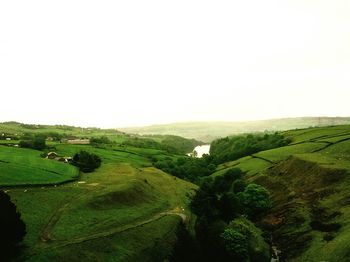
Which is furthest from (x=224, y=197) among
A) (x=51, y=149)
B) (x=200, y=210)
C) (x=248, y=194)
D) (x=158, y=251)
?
(x=51, y=149)

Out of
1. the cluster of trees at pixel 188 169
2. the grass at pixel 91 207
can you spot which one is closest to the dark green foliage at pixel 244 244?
the grass at pixel 91 207

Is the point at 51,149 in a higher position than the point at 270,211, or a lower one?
higher

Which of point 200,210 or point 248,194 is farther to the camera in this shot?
point 248,194

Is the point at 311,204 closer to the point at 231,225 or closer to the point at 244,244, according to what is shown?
the point at 231,225

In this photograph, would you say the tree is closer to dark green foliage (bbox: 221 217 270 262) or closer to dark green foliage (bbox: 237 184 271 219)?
dark green foliage (bbox: 221 217 270 262)

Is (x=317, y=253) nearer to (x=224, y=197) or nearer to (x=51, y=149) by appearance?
(x=224, y=197)

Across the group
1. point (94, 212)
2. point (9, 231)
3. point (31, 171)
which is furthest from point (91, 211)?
point (31, 171)
